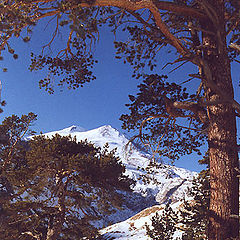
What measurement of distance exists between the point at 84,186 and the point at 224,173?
6671 mm

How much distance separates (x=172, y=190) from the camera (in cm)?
5425

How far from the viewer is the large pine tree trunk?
9.66 feet

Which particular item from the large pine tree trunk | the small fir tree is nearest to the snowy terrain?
the large pine tree trunk

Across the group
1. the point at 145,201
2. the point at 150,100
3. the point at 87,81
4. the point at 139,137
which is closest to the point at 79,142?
the point at 87,81

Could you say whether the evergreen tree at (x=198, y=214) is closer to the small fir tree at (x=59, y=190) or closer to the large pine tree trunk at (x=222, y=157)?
the large pine tree trunk at (x=222, y=157)

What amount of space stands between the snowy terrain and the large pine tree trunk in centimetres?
72

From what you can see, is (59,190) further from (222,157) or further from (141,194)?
(141,194)

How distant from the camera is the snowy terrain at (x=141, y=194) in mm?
4538

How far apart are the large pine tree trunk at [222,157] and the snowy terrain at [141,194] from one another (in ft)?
2.36

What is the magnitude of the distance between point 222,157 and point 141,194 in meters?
64.7

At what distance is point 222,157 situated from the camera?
3.16 metres

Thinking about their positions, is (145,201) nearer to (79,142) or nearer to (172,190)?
(172,190)

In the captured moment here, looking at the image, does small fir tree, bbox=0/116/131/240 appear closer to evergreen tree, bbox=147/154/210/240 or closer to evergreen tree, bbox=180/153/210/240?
evergreen tree, bbox=147/154/210/240

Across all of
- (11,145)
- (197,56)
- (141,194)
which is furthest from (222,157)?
(141,194)
